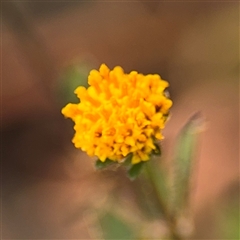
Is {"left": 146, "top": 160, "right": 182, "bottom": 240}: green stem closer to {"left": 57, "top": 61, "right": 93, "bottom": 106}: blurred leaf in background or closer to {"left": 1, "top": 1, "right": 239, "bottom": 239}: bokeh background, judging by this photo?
{"left": 57, "top": 61, "right": 93, "bottom": 106}: blurred leaf in background

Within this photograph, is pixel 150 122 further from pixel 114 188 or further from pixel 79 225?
pixel 79 225

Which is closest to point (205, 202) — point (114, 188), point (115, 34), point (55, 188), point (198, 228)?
point (198, 228)

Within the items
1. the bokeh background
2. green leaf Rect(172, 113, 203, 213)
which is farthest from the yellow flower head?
the bokeh background

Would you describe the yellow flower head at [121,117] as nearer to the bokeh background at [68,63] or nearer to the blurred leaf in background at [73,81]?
the blurred leaf in background at [73,81]

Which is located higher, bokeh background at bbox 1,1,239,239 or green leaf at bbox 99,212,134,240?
bokeh background at bbox 1,1,239,239

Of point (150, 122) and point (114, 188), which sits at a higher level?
point (150, 122)

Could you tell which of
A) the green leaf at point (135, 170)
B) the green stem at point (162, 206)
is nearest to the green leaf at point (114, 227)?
the green stem at point (162, 206)

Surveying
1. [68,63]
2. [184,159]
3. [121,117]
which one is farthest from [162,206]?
[68,63]

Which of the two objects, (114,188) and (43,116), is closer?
(114,188)
